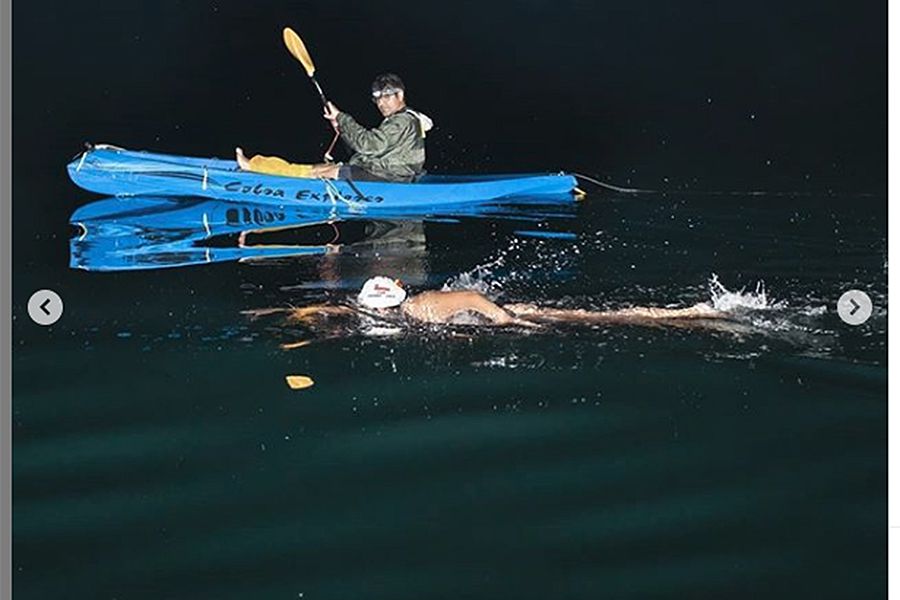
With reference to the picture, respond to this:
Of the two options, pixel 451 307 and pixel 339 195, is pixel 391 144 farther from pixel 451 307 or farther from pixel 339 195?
pixel 451 307

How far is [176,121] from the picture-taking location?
2.65 m

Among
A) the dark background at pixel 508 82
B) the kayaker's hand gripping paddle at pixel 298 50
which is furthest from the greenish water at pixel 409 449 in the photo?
the kayaker's hand gripping paddle at pixel 298 50

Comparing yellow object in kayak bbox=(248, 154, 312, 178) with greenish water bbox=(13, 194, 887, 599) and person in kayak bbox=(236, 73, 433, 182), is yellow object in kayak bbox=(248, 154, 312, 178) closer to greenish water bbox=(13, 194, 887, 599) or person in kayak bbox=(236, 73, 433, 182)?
person in kayak bbox=(236, 73, 433, 182)

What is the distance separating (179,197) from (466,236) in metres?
0.62

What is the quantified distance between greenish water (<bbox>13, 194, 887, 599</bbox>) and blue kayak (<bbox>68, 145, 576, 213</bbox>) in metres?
0.10

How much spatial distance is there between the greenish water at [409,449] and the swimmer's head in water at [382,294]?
0.09ft

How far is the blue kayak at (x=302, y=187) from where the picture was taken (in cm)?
265

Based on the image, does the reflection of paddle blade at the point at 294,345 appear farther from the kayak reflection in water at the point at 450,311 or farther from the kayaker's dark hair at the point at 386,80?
the kayaker's dark hair at the point at 386,80

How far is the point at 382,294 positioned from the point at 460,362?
0.72ft

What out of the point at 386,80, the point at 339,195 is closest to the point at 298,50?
the point at 386,80

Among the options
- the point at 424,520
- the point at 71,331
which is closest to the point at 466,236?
the point at 424,520

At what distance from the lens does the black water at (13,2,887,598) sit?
2631 millimetres

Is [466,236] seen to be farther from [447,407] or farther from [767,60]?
[767,60]

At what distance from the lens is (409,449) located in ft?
8.64
